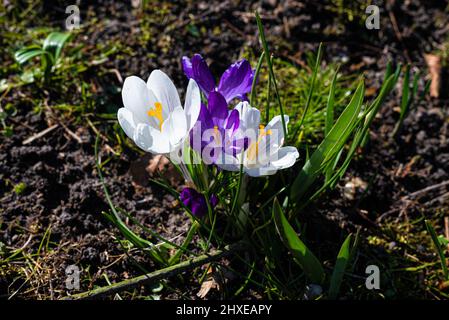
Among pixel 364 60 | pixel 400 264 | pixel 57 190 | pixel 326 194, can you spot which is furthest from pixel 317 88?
pixel 57 190

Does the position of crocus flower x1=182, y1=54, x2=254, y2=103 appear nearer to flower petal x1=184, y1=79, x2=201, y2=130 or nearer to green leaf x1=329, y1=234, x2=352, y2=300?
flower petal x1=184, y1=79, x2=201, y2=130

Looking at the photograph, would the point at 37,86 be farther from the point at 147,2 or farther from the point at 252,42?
the point at 252,42

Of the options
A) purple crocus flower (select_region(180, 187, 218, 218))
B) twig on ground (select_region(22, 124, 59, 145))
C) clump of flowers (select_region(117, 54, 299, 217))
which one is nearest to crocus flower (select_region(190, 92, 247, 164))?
clump of flowers (select_region(117, 54, 299, 217))

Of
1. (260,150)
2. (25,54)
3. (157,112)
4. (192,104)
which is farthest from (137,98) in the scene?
(25,54)

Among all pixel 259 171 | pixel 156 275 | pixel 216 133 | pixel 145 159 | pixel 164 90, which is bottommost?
pixel 156 275

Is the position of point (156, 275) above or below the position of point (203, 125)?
below

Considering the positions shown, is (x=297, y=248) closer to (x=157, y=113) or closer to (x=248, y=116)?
(x=248, y=116)

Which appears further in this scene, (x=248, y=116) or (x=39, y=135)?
(x=39, y=135)
